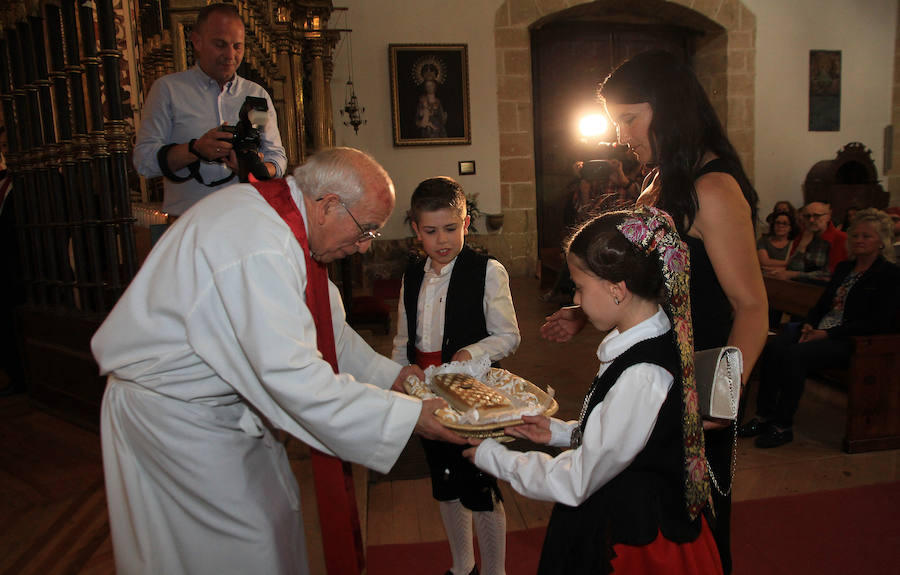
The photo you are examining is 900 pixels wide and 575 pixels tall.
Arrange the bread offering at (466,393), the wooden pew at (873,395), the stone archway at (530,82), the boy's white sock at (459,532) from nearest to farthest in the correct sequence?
the bread offering at (466,393), the boy's white sock at (459,532), the wooden pew at (873,395), the stone archway at (530,82)

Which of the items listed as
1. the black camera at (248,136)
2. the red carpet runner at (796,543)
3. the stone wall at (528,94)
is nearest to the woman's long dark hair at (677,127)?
the black camera at (248,136)

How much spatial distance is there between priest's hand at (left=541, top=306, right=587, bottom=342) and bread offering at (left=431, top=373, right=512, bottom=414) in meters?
0.29

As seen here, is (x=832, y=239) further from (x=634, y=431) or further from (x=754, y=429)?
(x=634, y=431)

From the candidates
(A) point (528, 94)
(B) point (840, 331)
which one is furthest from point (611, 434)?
(A) point (528, 94)

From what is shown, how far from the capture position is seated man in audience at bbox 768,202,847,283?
6293mm

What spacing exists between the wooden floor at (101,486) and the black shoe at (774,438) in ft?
0.18

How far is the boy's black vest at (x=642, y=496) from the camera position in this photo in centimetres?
147

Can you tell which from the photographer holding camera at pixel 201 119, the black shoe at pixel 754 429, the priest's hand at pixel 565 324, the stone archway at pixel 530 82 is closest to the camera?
the priest's hand at pixel 565 324

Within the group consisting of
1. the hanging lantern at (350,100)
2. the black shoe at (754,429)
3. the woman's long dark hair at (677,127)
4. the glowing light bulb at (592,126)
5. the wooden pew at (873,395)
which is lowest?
the black shoe at (754,429)

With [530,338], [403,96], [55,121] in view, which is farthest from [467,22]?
[55,121]

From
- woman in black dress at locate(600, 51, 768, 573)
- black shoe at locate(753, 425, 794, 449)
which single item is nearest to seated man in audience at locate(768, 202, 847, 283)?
black shoe at locate(753, 425, 794, 449)

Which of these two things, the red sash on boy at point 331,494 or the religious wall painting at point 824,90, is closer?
the red sash on boy at point 331,494

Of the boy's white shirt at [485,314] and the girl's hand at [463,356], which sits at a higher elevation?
the boy's white shirt at [485,314]

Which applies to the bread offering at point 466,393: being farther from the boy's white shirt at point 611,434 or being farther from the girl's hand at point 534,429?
the boy's white shirt at point 611,434
